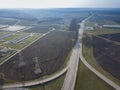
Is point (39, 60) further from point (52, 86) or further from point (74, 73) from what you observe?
point (52, 86)

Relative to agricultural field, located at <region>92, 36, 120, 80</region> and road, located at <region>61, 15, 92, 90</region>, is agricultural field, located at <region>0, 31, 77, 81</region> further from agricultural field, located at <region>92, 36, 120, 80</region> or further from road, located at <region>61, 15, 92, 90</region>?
agricultural field, located at <region>92, 36, 120, 80</region>

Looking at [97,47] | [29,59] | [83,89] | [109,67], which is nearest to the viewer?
[83,89]

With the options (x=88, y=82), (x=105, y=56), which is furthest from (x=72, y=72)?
(x=105, y=56)

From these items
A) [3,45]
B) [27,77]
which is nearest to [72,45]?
[3,45]

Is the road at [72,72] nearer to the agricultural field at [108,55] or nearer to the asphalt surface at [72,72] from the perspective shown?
the asphalt surface at [72,72]

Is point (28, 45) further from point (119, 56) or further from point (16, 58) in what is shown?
point (119, 56)

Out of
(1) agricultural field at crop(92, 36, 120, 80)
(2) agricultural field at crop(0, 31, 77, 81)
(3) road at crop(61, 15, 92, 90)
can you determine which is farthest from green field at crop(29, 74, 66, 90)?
(1) agricultural field at crop(92, 36, 120, 80)
